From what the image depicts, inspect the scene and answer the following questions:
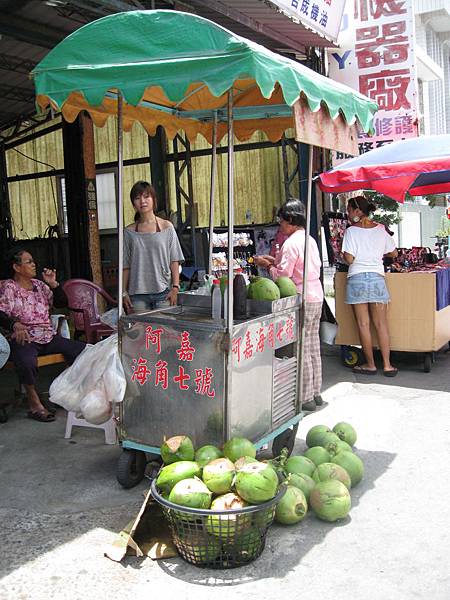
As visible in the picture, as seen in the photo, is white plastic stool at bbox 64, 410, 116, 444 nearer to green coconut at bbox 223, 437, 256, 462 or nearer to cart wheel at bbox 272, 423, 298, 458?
cart wheel at bbox 272, 423, 298, 458

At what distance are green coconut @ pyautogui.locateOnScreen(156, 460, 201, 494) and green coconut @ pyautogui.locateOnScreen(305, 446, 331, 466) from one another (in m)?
0.92

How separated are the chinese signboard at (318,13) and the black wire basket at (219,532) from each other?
5.82 metres

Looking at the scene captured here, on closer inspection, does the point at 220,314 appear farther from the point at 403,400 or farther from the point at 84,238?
the point at 84,238

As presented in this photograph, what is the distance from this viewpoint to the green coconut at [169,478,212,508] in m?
2.82

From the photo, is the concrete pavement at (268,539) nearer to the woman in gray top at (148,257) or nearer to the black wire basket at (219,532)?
the black wire basket at (219,532)

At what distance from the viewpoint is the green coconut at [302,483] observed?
11.0 ft

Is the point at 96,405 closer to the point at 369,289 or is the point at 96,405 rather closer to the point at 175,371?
the point at 175,371

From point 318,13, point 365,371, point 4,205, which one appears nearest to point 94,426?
point 365,371

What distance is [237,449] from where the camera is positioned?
3254 mm

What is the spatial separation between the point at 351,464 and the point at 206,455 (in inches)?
38.7

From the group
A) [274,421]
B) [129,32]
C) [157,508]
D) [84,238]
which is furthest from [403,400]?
[84,238]

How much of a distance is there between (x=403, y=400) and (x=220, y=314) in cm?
277

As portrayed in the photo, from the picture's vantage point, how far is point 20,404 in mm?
5715

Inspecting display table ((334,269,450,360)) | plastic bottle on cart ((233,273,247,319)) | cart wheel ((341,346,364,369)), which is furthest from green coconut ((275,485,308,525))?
cart wheel ((341,346,364,369))
